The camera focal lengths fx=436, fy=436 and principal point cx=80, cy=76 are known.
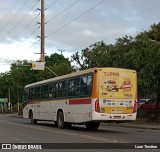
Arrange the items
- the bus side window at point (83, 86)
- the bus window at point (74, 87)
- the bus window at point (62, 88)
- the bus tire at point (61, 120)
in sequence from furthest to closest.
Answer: the bus tire at point (61, 120) < the bus window at point (62, 88) < the bus window at point (74, 87) < the bus side window at point (83, 86)

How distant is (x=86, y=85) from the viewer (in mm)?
23562

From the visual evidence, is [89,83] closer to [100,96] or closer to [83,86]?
[83,86]

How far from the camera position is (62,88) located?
26.9 m

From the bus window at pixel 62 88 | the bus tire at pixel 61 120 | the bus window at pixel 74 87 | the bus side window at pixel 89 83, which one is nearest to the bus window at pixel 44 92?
the bus window at pixel 62 88

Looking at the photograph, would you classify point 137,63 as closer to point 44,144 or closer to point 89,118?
point 89,118

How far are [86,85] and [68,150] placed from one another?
9529 mm

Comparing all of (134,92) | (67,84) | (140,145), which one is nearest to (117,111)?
(134,92)

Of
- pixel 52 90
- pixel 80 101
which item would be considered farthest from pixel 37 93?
pixel 80 101

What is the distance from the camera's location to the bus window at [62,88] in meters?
26.4

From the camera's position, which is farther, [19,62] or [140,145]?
[19,62]

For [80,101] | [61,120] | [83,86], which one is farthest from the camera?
[61,120]

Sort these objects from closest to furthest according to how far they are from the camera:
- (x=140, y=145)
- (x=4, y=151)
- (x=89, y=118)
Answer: (x=4, y=151), (x=140, y=145), (x=89, y=118)

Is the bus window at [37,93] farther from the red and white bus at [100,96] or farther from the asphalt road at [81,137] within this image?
the asphalt road at [81,137]

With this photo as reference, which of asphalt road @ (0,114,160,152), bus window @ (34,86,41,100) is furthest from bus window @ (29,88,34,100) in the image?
asphalt road @ (0,114,160,152)
